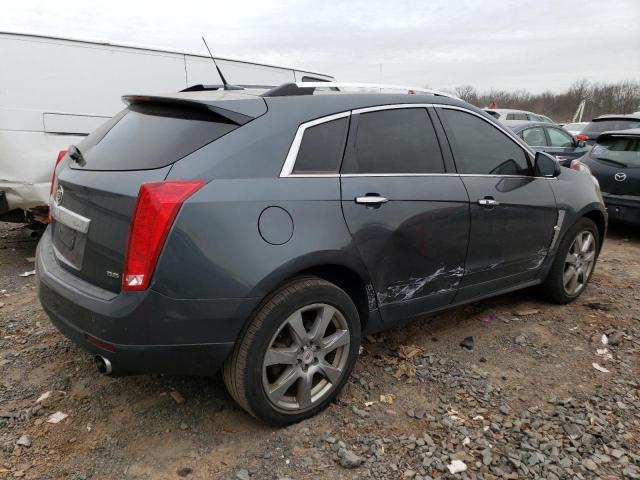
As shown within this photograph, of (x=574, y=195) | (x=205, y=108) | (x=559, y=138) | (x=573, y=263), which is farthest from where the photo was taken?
(x=559, y=138)

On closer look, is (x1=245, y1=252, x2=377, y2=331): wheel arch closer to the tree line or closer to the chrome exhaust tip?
the chrome exhaust tip

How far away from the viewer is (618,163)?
6887 millimetres

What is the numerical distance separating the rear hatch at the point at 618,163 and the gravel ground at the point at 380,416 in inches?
139

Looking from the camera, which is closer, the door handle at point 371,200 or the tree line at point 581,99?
the door handle at point 371,200

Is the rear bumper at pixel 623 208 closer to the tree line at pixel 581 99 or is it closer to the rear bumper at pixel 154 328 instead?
the rear bumper at pixel 154 328

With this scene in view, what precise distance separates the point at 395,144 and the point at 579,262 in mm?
2386

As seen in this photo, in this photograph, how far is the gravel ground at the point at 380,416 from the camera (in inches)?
94.0

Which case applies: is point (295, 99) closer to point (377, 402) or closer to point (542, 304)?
point (377, 402)

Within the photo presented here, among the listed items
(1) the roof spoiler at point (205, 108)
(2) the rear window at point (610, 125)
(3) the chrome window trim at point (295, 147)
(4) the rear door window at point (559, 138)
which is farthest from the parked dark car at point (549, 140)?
(1) the roof spoiler at point (205, 108)

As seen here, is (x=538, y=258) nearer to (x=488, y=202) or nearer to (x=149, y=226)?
(x=488, y=202)

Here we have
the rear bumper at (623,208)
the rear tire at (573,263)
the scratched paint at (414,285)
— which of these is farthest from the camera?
the rear bumper at (623,208)

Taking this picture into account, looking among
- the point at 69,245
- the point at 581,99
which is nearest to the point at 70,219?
the point at 69,245

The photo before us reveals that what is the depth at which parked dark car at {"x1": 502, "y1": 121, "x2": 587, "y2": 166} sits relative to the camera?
963 centimetres

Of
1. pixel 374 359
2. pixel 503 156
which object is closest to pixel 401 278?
pixel 374 359
